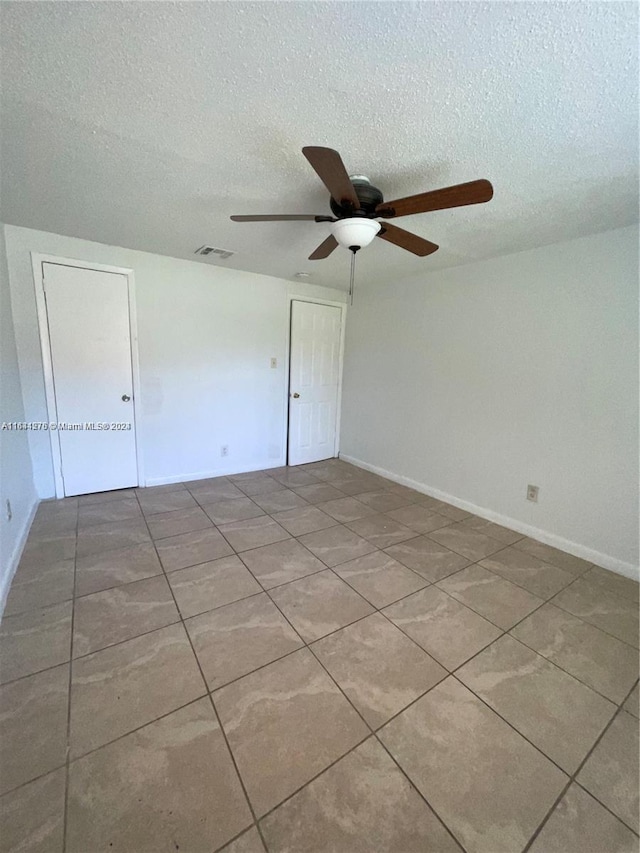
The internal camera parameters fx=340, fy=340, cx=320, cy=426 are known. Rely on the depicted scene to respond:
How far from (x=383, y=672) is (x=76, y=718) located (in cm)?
→ 120

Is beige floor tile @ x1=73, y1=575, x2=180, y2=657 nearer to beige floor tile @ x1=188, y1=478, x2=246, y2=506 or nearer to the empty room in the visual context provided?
the empty room

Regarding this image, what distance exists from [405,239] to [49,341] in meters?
2.91

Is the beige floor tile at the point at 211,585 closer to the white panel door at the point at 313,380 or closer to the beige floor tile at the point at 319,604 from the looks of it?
the beige floor tile at the point at 319,604

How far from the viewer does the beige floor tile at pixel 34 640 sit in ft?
4.77

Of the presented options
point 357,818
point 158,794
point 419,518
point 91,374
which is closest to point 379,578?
point 419,518

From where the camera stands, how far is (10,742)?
1.16 m

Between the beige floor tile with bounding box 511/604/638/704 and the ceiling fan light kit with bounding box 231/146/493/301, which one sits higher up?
the ceiling fan light kit with bounding box 231/146/493/301

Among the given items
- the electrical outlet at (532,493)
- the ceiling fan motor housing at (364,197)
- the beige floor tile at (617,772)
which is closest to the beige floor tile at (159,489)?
the ceiling fan motor housing at (364,197)

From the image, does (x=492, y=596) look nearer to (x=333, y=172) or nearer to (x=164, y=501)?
(x=333, y=172)

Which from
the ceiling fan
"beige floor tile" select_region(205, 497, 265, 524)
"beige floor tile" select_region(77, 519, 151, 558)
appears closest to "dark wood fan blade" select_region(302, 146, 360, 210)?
the ceiling fan

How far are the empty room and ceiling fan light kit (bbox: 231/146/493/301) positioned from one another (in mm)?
17

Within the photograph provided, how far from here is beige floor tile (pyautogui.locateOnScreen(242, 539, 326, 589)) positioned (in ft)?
6.89

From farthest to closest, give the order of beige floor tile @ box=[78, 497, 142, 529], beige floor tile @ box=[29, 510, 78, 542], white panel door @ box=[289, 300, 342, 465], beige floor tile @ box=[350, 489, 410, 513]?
white panel door @ box=[289, 300, 342, 465] → beige floor tile @ box=[350, 489, 410, 513] → beige floor tile @ box=[78, 497, 142, 529] → beige floor tile @ box=[29, 510, 78, 542]

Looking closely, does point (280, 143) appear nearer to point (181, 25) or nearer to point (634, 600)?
point (181, 25)
